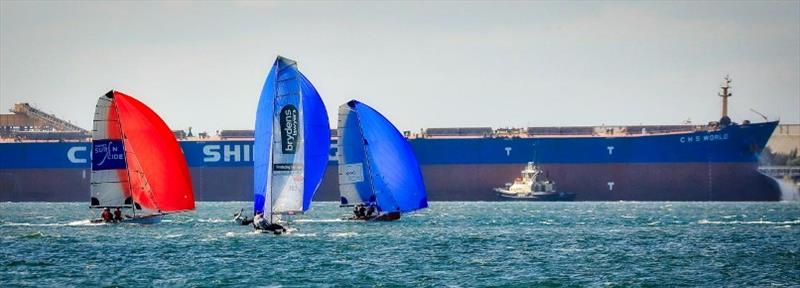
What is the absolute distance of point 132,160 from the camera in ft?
205

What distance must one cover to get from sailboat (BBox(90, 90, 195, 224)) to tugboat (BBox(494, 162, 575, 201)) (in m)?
48.8

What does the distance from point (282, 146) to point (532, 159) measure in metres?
62.2

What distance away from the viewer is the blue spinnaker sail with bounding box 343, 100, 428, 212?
6644 cm

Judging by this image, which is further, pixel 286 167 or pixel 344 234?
pixel 344 234

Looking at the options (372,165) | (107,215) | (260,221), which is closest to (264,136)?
(260,221)

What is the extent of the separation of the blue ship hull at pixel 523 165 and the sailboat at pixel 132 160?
46.8m

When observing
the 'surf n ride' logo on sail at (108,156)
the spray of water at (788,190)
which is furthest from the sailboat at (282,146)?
the spray of water at (788,190)

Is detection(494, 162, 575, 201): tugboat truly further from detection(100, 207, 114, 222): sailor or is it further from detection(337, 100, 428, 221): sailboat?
detection(100, 207, 114, 222): sailor

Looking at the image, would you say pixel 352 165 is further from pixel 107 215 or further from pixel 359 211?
pixel 107 215

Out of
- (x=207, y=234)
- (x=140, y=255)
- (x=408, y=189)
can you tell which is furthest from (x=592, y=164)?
(x=140, y=255)

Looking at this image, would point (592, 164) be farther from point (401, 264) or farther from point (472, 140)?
point (401, 264)

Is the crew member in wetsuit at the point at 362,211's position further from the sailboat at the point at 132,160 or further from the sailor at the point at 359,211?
the sailboat at the point at 132,160

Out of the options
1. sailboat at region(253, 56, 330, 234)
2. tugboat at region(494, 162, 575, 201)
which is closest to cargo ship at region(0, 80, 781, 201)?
tugboat at region(494, 162, 575, 201)

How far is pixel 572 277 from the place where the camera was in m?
40.4
